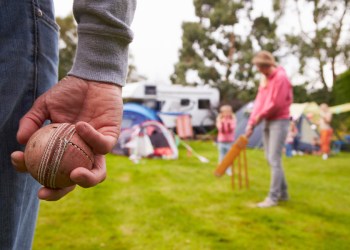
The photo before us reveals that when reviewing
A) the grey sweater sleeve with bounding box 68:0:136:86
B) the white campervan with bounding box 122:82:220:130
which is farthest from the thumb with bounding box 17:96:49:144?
the white campervan with bounding box 122:82:220:130

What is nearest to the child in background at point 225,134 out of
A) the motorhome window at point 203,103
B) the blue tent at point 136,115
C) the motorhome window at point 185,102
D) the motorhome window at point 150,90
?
the blue tent at point 136,115

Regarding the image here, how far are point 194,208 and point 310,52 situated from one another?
20394 mm

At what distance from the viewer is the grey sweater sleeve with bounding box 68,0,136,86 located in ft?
3.25

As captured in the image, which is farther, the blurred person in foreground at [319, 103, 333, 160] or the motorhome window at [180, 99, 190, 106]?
the motorhome window at [180, 99, 190, 106]

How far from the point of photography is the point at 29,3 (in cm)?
99

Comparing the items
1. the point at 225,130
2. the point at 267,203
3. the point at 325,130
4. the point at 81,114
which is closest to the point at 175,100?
the point at 325,130

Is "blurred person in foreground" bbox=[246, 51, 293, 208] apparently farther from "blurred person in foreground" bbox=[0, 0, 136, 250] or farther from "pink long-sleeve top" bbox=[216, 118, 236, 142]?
"blurred person in foreground" bbox=[0, 0, 136, 250]

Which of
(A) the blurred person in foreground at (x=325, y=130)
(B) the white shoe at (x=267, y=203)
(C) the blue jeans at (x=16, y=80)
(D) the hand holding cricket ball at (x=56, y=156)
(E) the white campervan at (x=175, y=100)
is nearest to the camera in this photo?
(D) the hand holding cricket ball at (x=56, y=156)

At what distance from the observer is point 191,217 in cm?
405

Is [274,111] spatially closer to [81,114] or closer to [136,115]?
[81,114]

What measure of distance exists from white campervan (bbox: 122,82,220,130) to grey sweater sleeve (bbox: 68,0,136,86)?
14615 millimetres

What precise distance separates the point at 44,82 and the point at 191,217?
3.25 metres

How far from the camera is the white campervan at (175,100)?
52.9ft

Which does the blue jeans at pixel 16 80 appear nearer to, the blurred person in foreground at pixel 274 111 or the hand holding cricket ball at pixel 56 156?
the hand holding cricket ball at pixel 56 156
